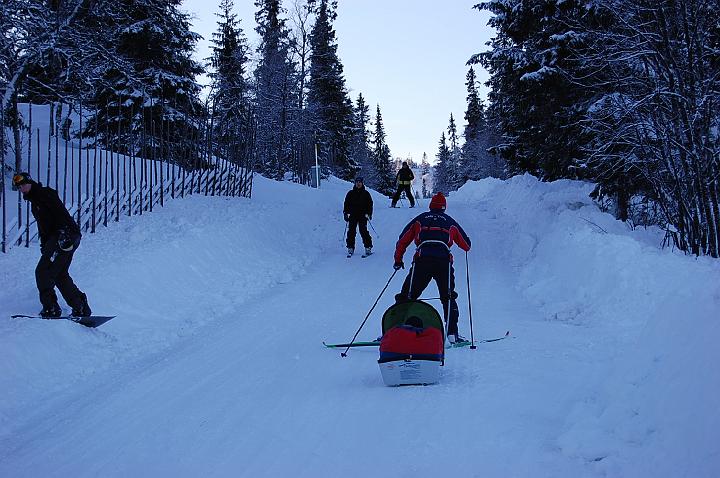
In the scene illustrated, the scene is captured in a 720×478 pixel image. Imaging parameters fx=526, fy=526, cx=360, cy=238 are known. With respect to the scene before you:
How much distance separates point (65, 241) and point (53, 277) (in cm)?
50

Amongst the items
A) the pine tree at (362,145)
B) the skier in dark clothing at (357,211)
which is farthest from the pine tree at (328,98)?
the skier in dark clothing at (357,211)

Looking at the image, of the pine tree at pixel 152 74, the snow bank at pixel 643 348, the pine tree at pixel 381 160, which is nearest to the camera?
the snow bank at pixel 643 348

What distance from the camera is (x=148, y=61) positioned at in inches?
725

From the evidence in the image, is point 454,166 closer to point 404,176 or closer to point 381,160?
point 381,160

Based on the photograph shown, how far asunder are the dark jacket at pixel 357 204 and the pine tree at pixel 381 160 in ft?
157

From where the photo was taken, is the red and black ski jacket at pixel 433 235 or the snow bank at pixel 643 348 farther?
the red and black ski jacket at pixel 433 235

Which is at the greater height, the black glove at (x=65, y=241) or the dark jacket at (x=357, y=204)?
the dark jacket at (x=357, y=204)

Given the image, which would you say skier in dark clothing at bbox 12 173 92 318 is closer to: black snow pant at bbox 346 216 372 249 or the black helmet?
the black helmet

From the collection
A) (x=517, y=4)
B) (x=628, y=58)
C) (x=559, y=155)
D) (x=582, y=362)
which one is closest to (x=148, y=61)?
(x=517, y=4)

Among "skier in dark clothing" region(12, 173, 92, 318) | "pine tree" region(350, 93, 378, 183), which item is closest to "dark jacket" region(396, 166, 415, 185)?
"skier in dark clothing" region(12, 173, 92, 318)

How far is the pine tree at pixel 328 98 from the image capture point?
1448 inches

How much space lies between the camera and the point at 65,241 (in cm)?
709

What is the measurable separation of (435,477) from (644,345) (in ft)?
7.69

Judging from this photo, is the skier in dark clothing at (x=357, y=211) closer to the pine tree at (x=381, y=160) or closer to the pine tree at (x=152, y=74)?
the pine tree at (x=152, y=74)
